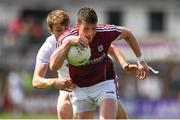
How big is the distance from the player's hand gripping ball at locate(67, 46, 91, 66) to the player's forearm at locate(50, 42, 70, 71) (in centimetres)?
8

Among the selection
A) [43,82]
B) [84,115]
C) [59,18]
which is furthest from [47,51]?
[84,115]

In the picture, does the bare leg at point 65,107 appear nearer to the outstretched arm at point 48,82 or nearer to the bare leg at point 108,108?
the outstretched arm at point 48,82

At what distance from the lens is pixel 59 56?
1112cm

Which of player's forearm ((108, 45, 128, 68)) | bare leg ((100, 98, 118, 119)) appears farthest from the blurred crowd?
bare leg ((100, 98, 118, 119))

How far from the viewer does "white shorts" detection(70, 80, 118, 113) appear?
1166 centimetres

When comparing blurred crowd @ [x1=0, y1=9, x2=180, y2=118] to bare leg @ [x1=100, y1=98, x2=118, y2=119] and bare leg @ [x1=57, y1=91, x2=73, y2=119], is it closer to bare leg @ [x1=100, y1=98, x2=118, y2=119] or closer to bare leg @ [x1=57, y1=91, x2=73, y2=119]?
bare leg @ [x1=57, y1=91, x2=73, y2=119]

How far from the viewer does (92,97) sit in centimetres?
1178

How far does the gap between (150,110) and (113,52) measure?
44.9ft

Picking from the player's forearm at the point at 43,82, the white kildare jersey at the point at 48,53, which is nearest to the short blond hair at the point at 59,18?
the white kildare jersey at the point at 48,53

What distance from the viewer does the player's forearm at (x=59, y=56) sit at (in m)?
11.0

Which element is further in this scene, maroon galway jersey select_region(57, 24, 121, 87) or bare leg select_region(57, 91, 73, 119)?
bare leg select_region(57, 91, 73, 119)

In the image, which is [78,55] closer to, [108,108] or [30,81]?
[108,108]

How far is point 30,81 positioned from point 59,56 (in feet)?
49.3

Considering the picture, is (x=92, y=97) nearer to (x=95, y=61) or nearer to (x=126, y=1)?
(x=95, y=61)
